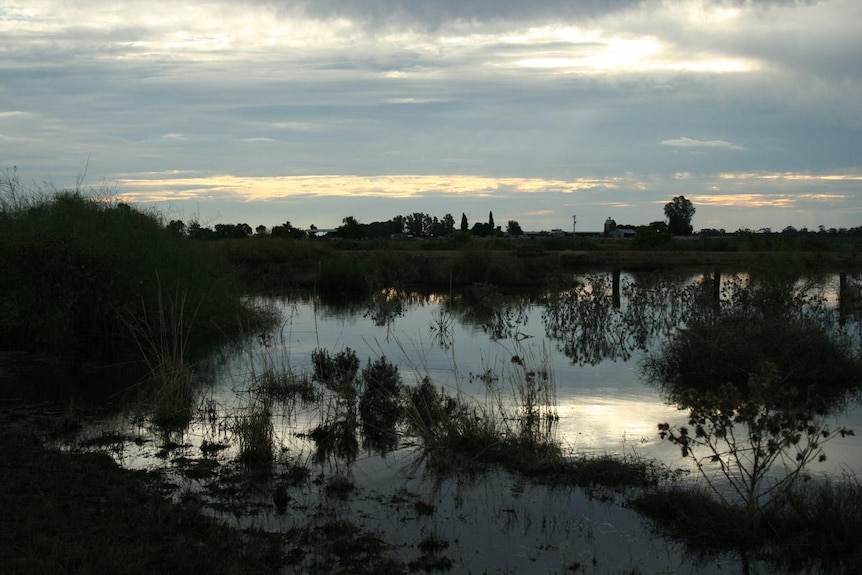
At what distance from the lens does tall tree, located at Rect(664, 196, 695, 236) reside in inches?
4830

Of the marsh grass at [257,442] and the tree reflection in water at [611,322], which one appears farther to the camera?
the tree reflection in water at [611,322]

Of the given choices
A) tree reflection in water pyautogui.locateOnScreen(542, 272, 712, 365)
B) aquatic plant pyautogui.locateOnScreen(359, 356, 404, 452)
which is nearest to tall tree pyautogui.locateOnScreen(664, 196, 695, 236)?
tree reflection in water pyautogui.locateOnScreen(542, 272, 712, 365)

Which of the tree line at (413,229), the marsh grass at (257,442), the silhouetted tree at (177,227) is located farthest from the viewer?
the tree line at (413,229)

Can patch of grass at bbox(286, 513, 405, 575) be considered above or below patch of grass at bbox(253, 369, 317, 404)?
below

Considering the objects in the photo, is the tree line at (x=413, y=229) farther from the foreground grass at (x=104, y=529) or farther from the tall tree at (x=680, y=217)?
the foreground grass at (x=104, y=529)

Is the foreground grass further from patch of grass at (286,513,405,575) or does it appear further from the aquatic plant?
the aquatic plant

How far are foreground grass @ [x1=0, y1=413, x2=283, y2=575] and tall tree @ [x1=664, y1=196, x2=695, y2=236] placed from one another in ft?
397

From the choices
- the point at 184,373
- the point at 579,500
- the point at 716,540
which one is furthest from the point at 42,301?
the point at 716,540

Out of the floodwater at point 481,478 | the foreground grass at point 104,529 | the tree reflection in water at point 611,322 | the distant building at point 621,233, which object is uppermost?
the distant building at point 621,233

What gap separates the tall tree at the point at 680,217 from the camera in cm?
12269

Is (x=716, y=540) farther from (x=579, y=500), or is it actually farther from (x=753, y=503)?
(x=579, y=500)

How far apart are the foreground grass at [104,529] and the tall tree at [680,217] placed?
397 feet

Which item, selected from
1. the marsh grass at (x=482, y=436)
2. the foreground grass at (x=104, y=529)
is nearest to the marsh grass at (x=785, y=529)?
the marsh grass at (x=482, y=436)

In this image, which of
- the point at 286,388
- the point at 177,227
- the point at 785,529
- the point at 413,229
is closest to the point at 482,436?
the point at 785,529
